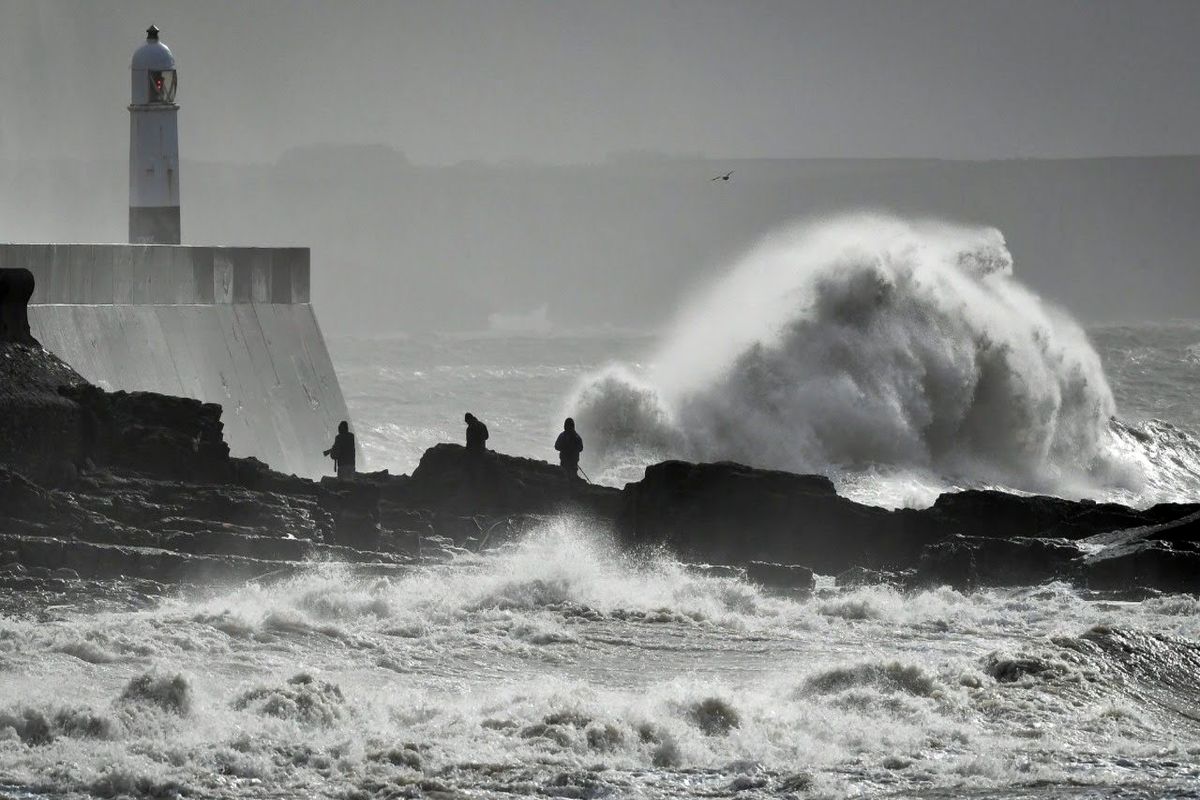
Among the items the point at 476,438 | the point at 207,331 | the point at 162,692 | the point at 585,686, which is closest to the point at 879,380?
the point at 207,331

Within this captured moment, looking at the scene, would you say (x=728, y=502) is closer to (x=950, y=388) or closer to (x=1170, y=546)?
(x=1170, y=546)

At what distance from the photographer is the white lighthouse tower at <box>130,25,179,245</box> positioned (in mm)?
18188

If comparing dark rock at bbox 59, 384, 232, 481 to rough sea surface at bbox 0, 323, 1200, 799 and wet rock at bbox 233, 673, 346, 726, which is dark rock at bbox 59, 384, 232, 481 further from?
wet rock at bbox 233, 673, 346, 726

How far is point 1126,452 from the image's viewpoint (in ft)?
81.6

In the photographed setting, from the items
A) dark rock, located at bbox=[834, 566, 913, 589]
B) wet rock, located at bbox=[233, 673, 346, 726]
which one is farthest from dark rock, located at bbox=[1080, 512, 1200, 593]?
wet rock, located at bbox=[233, 673, 346, 726]

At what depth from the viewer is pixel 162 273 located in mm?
15984

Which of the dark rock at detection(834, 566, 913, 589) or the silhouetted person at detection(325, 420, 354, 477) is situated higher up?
the silhouetted person at detection(325, 420, 354, 477)

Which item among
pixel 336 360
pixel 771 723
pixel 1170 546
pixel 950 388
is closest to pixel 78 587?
pixel 771 723

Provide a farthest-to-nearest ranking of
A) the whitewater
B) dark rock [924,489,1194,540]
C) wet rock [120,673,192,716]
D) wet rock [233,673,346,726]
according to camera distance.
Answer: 1. dark rock [924,489,1194,540]
2. wet rock [233,673,346,726]
3. wet rock [120,673,192,716]
4. the whitewater

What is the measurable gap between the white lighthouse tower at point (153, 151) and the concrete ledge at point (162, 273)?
114 centimetres

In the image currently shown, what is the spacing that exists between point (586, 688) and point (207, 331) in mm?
7897

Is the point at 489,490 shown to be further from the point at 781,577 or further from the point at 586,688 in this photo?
the point at 586,688

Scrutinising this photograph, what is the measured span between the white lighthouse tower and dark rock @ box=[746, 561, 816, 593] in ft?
25.8

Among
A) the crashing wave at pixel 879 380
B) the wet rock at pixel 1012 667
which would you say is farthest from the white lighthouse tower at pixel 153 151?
the wet rock at pixel 1012 667
